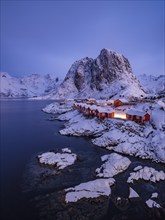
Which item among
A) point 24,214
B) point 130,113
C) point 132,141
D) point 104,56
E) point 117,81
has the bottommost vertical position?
point 24,214

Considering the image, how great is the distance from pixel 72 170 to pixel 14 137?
85.2ft

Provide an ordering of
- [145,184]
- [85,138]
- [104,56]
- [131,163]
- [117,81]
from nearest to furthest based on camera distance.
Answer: [145,184]
[131,163]
[85,138]
[117,81]
[104,56]

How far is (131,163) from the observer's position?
92.3ft

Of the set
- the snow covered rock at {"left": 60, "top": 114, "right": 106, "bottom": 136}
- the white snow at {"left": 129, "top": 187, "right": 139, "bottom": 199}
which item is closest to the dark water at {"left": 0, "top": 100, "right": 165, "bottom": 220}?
the white snow at {"left": 129, "top": 187, "right": 139, "bottom": 199}

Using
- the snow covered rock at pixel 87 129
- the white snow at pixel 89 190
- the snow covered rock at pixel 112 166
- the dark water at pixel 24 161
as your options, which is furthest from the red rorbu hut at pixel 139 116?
the white snow at pixel 89 190

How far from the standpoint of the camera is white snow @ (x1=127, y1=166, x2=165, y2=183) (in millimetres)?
22642

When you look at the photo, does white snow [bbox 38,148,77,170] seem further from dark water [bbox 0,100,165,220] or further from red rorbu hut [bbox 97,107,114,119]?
red rorbu hut [bbox 97,107,114,119]

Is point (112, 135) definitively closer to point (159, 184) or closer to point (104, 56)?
point (159, 184)

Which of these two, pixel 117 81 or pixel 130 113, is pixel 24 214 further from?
pixel 117 81

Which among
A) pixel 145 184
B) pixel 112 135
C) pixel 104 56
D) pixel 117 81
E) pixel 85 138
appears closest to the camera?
pixel 145 184

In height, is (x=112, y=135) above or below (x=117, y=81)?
below

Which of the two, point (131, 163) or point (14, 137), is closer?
point (131, 163)

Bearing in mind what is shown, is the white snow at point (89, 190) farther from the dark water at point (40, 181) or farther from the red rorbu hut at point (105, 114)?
the red rorbu hut at point (105, 114)

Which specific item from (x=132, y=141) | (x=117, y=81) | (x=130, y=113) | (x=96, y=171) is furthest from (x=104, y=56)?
(x=96, y=171)
